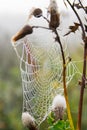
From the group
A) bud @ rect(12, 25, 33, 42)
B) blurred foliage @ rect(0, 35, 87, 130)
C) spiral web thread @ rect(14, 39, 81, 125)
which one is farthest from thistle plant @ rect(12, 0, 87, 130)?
blurred foliage @ rect(0, 35, 87, 130)

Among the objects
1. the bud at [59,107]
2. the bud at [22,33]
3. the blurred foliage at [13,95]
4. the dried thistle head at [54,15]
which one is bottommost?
the blurred foliage at [13,95]

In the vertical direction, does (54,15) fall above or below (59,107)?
above

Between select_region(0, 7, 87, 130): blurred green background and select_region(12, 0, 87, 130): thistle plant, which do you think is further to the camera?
select_region(0, 7, 87, 130): blurred green background

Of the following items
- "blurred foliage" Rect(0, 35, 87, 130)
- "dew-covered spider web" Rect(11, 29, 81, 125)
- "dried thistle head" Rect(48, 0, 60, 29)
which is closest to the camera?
"dried thistle head" Rect(48, 0, 60, 29)

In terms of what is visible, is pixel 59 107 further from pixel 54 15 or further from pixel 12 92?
pixel 12 92

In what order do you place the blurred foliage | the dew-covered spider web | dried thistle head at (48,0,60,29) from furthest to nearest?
the blurred foliage < the dew-covered spider web < dried thistle head at (48,0,60,29)

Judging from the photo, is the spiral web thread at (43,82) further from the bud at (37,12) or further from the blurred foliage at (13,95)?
the blurred foliage at (13,95)

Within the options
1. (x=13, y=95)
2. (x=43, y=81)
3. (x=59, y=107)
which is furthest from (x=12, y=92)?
(x=59, y=107)

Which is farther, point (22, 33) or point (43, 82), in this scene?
point (43, 82)

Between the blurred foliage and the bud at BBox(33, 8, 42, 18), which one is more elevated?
the bud at BBox(33, 8, 42, 18)

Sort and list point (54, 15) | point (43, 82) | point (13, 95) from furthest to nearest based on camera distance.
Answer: point (13, 95), point (43, 82), point (54, 15)

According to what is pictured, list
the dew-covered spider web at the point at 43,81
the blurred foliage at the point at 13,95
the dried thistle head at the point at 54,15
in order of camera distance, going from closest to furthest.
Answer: the dried thistle head at the point at 54,15
the dew-covered spider web at the point at 43,81
the blurred foliage at the point at 13,95

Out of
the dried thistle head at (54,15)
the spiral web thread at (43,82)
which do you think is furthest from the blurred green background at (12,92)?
the dried thistle head at (54,15)

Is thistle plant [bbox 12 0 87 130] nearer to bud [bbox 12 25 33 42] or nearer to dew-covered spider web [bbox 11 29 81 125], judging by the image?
bud [bbox 12 25 33 42]
